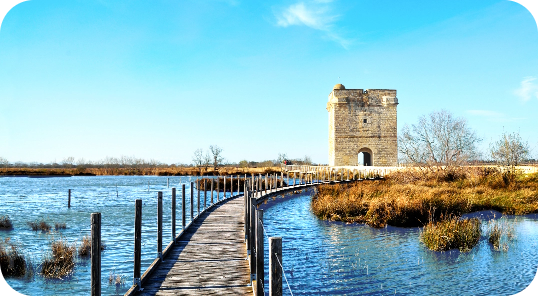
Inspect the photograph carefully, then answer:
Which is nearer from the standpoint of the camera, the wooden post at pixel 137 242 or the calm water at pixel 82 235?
the wooden post at pixel 137 242

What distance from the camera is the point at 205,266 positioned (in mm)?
7457

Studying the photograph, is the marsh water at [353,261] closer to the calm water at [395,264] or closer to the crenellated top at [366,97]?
the calm water at [395,264]

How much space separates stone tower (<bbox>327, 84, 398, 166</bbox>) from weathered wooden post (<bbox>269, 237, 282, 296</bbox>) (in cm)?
4088

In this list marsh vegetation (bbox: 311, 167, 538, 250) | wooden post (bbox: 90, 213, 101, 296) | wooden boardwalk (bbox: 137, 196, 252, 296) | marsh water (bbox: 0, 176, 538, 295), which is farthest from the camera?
marsh vegetation (bbox: 311, 167, 538, 250)

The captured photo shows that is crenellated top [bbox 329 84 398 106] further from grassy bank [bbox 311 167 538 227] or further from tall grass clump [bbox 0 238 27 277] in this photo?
tall grass clump [bbox 0 238 27 277]

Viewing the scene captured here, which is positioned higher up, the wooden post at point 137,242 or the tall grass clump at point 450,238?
the wooden post at point 137,242

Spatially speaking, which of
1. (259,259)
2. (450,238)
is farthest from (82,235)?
(450,238)

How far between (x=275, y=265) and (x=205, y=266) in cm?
381

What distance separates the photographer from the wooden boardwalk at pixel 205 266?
6.24 metres

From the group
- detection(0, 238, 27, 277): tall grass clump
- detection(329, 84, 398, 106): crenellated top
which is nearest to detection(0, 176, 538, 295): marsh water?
detection(0, 238, 27, 277): tall grass clump

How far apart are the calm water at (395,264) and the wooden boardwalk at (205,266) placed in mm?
1208

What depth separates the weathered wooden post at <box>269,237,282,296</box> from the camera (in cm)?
389

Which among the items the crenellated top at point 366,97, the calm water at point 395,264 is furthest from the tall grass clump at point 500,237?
the crenellated top at point 366,97

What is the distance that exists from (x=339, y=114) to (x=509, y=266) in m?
36.0
